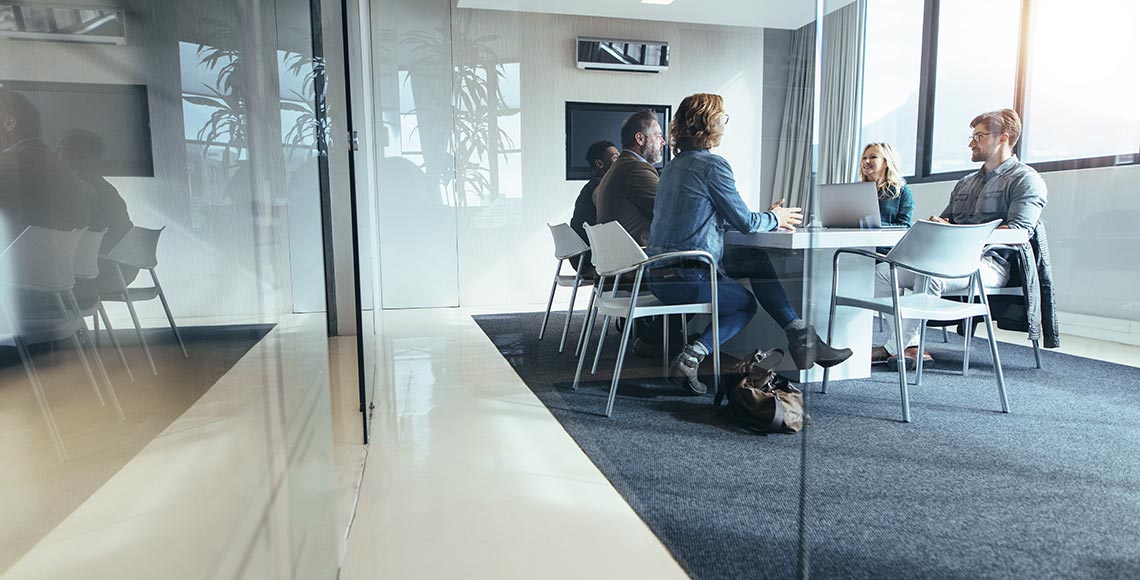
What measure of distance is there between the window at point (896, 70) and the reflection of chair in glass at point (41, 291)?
454 centimetres

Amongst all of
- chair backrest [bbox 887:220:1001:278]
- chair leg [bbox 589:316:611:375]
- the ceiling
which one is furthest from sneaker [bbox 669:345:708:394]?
the ceiling

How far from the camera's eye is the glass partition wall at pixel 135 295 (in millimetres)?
212

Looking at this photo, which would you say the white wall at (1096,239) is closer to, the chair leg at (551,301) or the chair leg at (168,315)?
the chair leg at (551,301)

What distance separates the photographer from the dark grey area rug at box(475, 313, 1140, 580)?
1.43m

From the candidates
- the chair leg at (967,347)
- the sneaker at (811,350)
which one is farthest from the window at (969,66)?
the sneaker at (811,350)

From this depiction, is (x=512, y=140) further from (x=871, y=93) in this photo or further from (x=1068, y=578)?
(x=871, y=93)

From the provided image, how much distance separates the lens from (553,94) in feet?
7.29

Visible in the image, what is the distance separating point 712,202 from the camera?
7.55 ft

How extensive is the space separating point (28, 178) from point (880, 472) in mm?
2093

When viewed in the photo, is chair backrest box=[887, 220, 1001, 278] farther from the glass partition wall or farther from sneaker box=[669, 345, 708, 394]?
the glass partition wall

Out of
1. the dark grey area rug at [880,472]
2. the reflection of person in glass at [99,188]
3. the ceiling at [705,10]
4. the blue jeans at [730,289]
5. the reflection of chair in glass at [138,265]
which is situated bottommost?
the dark grey area rug at [880,472]

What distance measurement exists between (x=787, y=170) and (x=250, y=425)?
201 centimetres

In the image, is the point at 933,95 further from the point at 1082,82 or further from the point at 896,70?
the point at 1082,82

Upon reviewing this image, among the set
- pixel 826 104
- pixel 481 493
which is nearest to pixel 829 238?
pixel 826 104
